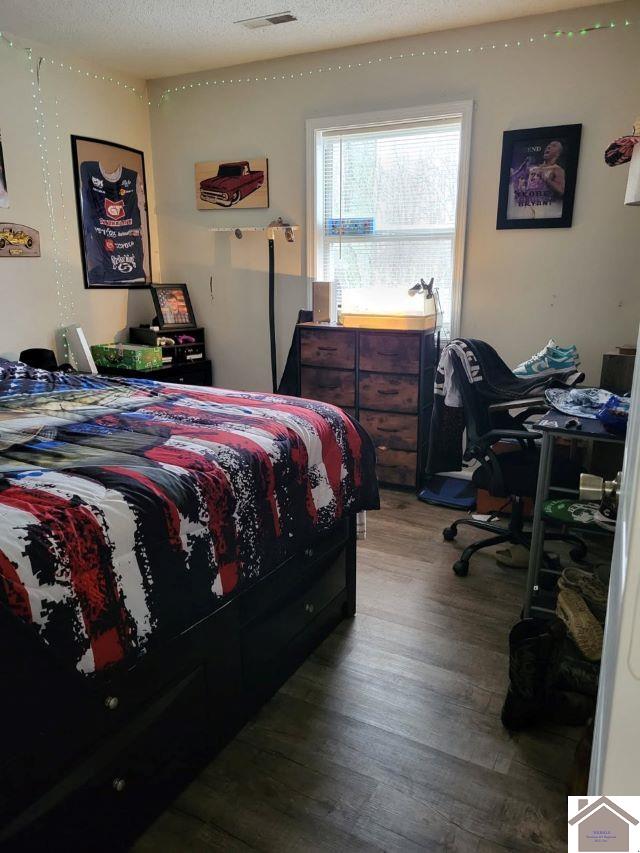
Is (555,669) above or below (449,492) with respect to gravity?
above

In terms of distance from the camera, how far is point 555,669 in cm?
170

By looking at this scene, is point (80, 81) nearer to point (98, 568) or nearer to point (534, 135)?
point (534, 135)

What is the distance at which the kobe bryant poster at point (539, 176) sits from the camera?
10.4ft

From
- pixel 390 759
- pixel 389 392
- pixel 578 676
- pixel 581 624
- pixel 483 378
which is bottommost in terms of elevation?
pixel 390 759

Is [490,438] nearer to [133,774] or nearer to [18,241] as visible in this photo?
[133,774]

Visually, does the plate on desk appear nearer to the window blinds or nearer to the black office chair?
the black office chair

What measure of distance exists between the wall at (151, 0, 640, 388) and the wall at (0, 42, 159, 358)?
0.53m

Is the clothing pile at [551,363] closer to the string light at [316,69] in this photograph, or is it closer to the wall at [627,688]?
the string light at [316,69]

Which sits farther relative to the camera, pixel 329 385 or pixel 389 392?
pixel 329 385

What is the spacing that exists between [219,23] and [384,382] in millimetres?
2213

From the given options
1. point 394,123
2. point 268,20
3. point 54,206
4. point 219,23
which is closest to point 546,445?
point 394,123

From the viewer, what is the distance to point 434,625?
7.29 feet

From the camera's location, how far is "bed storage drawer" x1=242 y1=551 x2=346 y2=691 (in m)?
1.67

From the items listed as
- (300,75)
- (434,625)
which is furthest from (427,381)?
(300,75)
